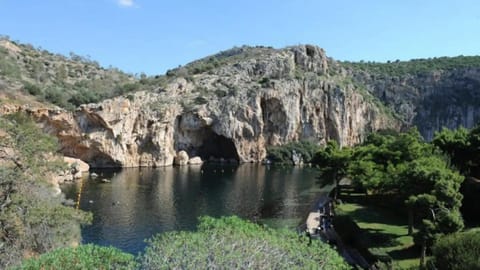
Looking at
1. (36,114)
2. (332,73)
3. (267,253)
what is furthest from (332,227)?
(332,73)

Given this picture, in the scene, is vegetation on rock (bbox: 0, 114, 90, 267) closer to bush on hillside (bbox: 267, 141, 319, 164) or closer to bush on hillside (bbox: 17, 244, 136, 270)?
bush on hillside (bbox: 17, 244, 136, 270)

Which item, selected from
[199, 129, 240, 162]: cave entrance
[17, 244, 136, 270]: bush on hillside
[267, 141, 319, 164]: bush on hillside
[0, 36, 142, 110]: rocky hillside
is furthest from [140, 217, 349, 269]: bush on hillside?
[267, 141, 319, 164]: bush on hillside

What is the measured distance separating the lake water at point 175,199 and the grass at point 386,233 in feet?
21.0

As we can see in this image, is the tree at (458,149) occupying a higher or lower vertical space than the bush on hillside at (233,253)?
higher

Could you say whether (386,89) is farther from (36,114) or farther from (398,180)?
(398,180)

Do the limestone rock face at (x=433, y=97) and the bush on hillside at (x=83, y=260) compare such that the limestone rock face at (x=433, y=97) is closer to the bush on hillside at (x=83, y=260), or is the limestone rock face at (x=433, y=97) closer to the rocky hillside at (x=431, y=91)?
the rocky hillside at (x=431, y=91)

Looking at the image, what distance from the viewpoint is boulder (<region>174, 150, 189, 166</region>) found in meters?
91.9

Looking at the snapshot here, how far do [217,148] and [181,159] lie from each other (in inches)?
620

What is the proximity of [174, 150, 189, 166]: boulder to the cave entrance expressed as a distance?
365 inches

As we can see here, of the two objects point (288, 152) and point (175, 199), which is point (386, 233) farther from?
point (288, 152)

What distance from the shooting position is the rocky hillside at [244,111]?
259ft

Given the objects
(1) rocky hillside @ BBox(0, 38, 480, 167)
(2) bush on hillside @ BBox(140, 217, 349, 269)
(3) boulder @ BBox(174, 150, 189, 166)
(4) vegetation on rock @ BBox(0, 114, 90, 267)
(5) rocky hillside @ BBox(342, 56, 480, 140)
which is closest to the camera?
(2) bush on hillside @ BBox(140, 217, 349, 269)

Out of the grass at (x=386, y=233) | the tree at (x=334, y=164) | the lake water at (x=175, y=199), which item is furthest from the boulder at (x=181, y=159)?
the grass at (x=386, y=233)

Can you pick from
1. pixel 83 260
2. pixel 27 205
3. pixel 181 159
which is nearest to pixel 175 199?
pixel 27 205
